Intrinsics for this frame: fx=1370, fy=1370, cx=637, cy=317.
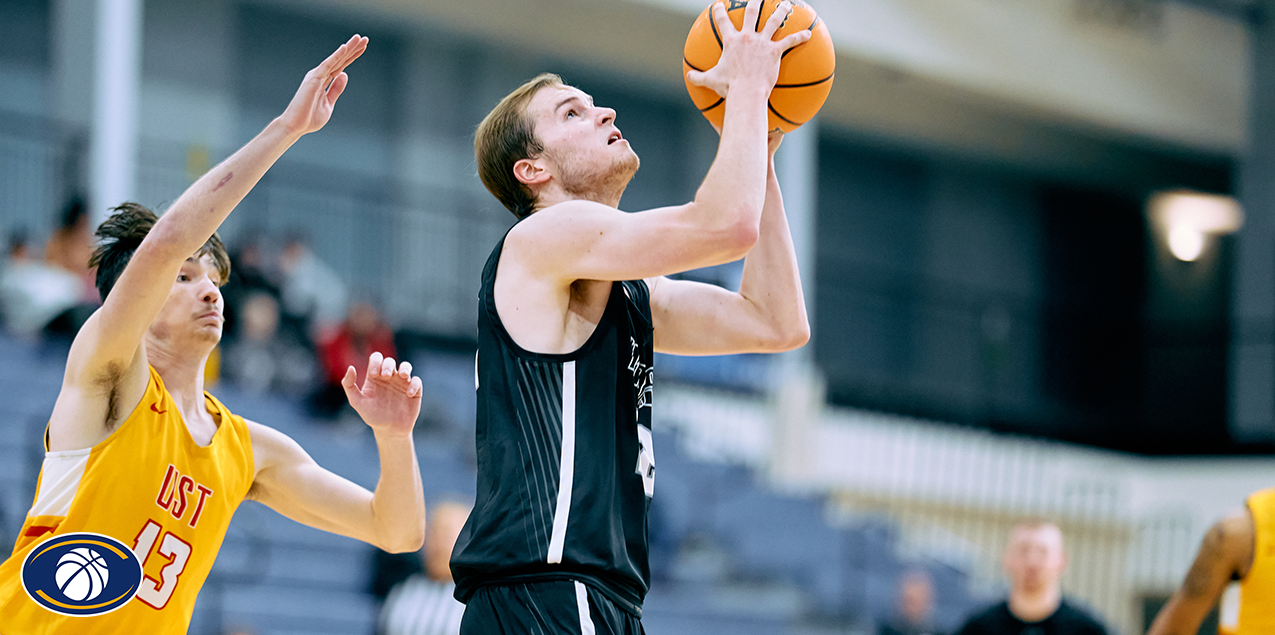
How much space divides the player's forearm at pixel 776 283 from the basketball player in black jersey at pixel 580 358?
44 cm

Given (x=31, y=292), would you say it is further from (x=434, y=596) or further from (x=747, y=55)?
(x=747, y=55)

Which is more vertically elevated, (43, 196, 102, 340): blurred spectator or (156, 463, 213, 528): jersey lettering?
(43, 196, 102, 340): blurred spectator

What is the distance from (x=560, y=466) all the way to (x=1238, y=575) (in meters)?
3.01

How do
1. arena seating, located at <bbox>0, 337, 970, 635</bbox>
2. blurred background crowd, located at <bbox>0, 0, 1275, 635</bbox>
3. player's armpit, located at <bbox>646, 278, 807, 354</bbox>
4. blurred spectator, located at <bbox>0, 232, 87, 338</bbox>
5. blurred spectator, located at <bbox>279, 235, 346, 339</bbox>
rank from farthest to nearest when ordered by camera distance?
1. blurred spectator, located at <bbox>279, 235, 346, 339</bbox>
2. blurred background crowd, located at <bbox>0, 0, 1275, 635</bbox>
3. blurred spectator, located at <bbox>0, 232, 87, 338</bbox>
4. arena seating, located at <bbox>0, 337, 970, 635</bbox>
5. player's armpit, located at <bbox>646, 278, 807, 354</bbox>

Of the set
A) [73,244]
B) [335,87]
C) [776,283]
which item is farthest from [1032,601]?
[73,244]

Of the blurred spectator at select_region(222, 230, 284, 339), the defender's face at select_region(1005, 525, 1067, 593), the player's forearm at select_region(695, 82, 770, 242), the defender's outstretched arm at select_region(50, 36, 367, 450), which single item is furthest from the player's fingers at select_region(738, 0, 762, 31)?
the blurred spectator at select_region(222, 230, 284, 339)

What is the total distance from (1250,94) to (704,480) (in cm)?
1030

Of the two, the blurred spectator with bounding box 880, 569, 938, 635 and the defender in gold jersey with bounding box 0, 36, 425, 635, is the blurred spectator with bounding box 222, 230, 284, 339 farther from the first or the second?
the defender in gold jersey with bounding box 0, 36, 425, 635

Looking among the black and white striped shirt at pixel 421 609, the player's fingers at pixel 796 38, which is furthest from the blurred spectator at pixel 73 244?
the player's fingers at pixel 796 38

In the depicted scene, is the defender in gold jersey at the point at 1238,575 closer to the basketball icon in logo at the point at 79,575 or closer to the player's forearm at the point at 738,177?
the player's forearm at the point at 738,177

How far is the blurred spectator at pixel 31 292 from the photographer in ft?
34.0

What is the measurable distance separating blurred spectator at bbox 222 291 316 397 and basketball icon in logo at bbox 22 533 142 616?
7924 millimetres

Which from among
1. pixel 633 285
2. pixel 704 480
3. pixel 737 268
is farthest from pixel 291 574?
pixel 737 268

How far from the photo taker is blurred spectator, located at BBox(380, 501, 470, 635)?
22.6 feet
